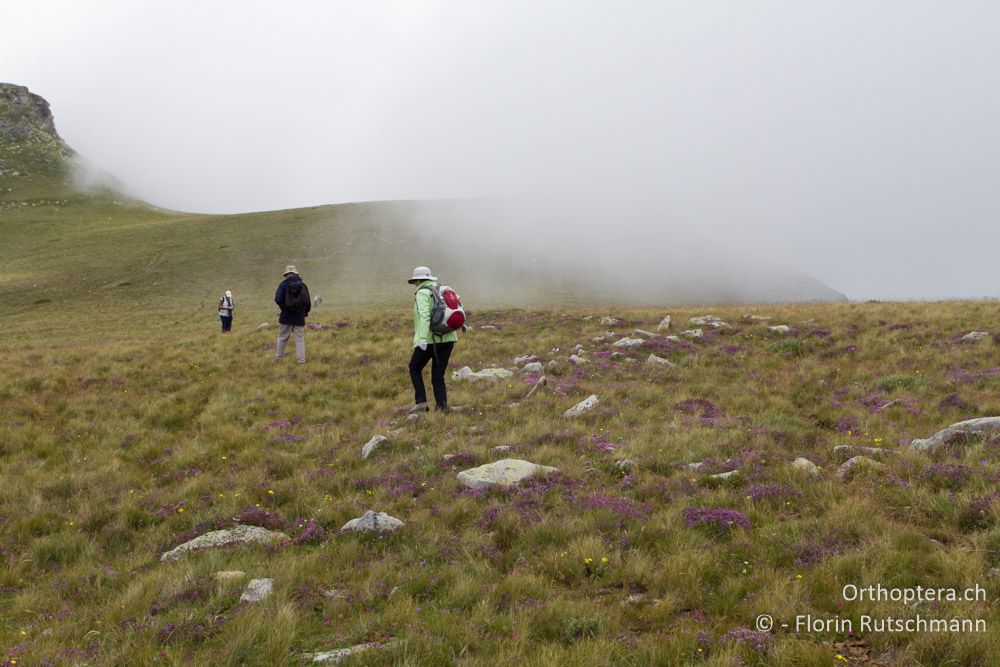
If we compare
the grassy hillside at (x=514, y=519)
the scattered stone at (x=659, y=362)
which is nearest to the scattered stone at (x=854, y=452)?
the grassy hillside at (x=514, y=519)

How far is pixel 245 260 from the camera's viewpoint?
2495 inches

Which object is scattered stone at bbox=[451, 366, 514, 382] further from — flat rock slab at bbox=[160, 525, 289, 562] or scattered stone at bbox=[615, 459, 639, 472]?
flat rock slab at bbox=[160, 525, 289, 562]

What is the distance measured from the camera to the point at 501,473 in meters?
8.47

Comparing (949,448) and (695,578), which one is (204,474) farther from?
(949,448)

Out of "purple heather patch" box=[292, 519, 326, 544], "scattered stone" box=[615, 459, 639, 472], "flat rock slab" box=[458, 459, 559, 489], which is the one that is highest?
"scattered stone" box=[615, 459, 639, 472]

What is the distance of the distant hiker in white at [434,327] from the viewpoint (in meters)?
12.1

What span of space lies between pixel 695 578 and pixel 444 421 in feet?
22.9

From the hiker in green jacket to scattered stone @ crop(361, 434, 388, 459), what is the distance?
7.60ft

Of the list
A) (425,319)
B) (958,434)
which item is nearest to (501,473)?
(425,319)

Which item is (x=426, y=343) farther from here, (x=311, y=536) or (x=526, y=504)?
(x=311, y=536)

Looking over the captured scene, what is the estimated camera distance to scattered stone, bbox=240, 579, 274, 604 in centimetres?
543

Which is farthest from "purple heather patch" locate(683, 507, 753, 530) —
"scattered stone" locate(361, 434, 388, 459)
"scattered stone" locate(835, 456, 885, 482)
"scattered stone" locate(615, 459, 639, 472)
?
"scattered stone" locate(361, 434, 388, 459)

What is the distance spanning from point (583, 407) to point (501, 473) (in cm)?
407

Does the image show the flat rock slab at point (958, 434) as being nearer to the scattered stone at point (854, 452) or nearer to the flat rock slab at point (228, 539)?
the scattered stone at point (854, 452)
